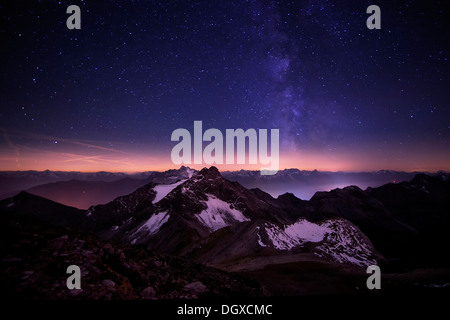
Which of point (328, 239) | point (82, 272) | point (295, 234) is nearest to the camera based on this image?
point (82, 272)

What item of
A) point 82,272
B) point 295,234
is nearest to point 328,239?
point 295,234

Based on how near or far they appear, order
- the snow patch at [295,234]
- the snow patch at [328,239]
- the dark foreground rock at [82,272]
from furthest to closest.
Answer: the snow patch at [295,234] < the snow patch at [328,239] < the dark foreground rock at [82,272]

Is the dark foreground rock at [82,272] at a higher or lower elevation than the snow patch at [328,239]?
higher

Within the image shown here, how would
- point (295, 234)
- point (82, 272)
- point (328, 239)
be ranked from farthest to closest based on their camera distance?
1. point (328, 239)
2. point (295, 234)
3. point (82, 272)

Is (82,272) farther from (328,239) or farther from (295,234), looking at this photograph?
(328,239)

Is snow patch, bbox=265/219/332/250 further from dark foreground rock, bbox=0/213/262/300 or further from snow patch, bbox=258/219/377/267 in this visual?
dark foreground rock, bbox=0/213/262/300

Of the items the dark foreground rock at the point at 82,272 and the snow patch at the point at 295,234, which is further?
the snow patch at the point at 295,234

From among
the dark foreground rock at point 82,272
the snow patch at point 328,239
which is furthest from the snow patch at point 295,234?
the dark foreground rock at point 82,272

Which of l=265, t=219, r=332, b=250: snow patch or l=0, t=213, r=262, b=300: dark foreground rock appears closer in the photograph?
l=0, t=213, r=262, b=300: dark foreground rock

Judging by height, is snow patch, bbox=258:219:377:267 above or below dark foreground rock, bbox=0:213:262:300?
below

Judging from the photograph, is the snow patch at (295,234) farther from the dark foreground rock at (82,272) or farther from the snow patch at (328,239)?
the dark foreground rock at (82,272)

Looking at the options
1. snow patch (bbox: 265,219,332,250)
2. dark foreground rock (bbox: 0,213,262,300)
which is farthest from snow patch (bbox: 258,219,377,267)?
dark foreground rock (bbox: 0,213,262,300)

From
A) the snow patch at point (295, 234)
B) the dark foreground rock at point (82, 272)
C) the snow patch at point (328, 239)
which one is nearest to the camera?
the dark foreground rock at point (82, 272)
